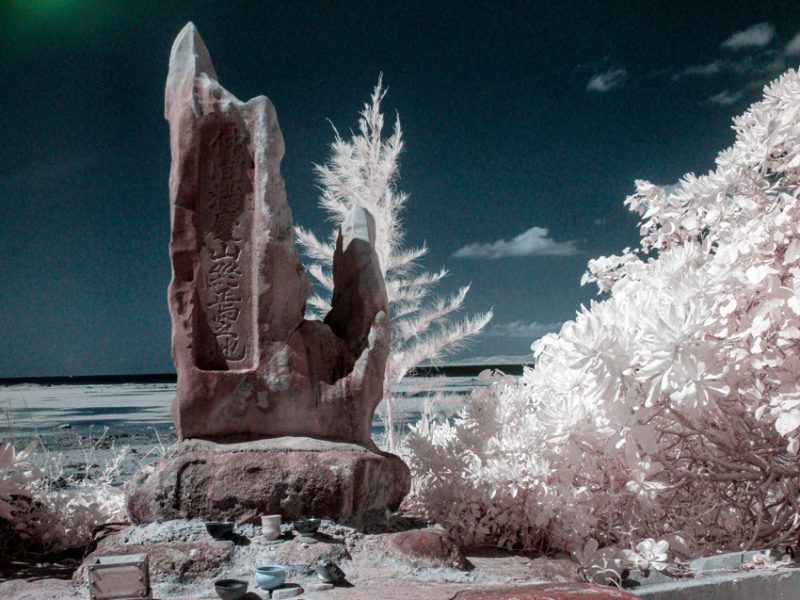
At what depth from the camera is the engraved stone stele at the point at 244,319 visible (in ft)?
10.1

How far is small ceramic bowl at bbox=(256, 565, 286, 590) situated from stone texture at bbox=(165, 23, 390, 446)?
78cm

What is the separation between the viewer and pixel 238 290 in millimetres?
3148

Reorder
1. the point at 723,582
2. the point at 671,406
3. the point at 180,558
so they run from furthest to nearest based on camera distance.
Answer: the point at 671,406, the point at 180,558, the point at 723,582

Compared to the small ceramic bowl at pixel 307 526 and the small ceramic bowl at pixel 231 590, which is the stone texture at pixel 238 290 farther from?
the small ceramic bowl at pixel 231 590

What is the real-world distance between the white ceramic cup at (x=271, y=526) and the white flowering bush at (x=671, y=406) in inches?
37.5

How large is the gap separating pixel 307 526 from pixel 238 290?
1.03 m

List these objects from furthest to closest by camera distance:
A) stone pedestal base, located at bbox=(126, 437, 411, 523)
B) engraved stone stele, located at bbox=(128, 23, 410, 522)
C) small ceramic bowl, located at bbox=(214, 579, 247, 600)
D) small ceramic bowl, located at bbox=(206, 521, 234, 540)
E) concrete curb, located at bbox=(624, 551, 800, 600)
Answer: engraved stone stele, located at bbox=(128, 23, 410, 522)
stone pedestal base, located at bbox=(126, 437, 411, 523)
small ceramic bowl, located at bbox=(206, 521, 234, 540)
concrete curb, located at bbox=(624, 551, 800, 600)
small ceramic bowl, located at bbox=(214, 579, 247, 600)

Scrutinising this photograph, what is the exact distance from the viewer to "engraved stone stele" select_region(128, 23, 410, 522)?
121 inches

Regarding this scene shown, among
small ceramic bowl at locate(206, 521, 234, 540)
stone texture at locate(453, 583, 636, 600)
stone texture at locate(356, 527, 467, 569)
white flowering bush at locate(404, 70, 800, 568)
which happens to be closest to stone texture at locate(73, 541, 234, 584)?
small ceramic bowl at locate(206, 521, 234, 540)

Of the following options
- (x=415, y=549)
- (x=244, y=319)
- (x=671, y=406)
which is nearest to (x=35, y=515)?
(x=244, y=319)

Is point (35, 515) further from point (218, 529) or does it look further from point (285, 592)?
point (285, 592)

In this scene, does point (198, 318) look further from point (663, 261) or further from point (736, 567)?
point (736, 567)

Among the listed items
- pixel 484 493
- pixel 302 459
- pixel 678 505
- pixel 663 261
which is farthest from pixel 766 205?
pixel 302 459

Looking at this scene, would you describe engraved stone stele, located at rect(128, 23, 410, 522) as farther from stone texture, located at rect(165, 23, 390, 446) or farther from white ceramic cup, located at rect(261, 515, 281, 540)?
white ceramic cup, located at rect(261, 515, 281, 540)
